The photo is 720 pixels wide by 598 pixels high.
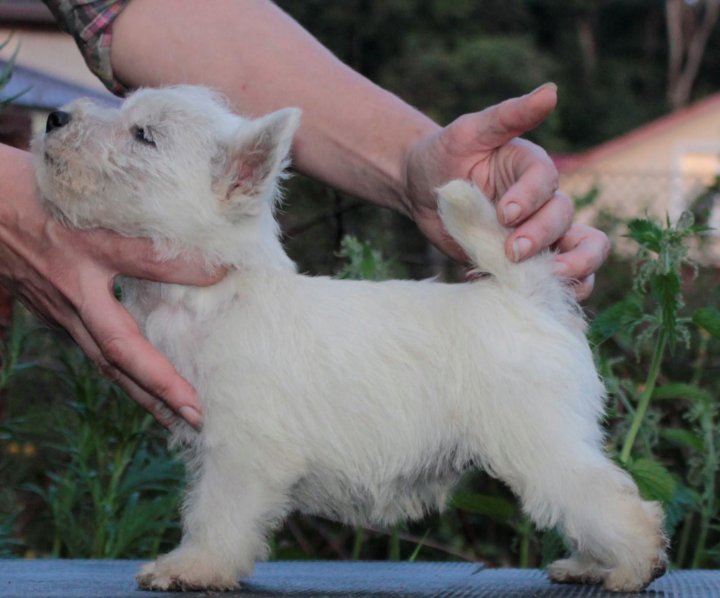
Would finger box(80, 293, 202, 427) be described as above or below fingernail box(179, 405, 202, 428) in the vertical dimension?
above

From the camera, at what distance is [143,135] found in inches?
146

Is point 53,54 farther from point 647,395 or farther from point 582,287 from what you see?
point 582,287

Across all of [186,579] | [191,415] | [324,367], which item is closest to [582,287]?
[324,367]

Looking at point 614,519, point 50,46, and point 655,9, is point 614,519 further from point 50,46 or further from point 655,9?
point 655,9

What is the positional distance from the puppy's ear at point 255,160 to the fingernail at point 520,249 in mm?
727

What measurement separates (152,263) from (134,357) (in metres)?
0.29

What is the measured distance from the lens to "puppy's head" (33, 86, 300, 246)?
141 inches

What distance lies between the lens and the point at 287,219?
916 centimetres

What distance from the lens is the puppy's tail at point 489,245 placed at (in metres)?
3.55

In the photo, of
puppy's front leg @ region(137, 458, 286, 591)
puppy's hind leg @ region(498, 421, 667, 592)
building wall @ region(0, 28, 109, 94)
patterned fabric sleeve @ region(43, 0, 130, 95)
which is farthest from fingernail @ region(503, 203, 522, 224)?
building wall @ region(0, 28, 109, 94)

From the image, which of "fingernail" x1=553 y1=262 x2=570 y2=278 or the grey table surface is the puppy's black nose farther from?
"fingernail" x1=553 y1=262 x2=570 y2=278

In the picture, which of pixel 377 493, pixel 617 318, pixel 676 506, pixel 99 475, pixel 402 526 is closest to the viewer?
pixel 377 493

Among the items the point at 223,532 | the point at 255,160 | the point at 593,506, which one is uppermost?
the point at 255,160

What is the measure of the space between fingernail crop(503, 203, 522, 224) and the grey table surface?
1085 millimetres
